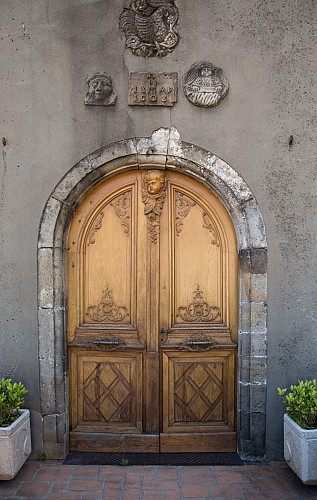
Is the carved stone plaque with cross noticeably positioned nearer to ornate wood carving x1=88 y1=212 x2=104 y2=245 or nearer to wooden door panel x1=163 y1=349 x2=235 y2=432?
ornate wood carving x1=88 y1=212 x2=104 y2=245

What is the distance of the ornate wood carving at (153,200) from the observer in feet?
13.3

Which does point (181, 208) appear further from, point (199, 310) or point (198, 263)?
point (199, 310)

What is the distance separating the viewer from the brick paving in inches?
136

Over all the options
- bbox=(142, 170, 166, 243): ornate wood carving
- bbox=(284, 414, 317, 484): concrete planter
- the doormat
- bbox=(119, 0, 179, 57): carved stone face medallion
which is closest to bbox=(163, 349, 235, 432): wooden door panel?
the doormat

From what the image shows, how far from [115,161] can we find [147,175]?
32 centimetres

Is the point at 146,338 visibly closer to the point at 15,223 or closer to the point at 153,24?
the point at 15,223

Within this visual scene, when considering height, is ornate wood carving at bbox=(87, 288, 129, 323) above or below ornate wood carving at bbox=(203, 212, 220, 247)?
below

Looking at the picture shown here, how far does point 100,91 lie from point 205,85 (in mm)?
918

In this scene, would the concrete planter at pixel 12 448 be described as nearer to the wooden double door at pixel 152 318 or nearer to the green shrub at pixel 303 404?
the wooden double door at pixel 152 318

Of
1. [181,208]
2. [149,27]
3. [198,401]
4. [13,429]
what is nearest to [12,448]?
[13,429]

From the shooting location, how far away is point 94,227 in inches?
164

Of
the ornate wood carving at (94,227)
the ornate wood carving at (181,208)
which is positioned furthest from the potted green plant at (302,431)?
the ornate wood carving at (94,227)

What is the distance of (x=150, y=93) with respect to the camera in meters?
3.93

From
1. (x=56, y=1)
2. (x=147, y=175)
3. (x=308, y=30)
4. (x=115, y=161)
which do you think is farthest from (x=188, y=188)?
(x=56, y=1)
